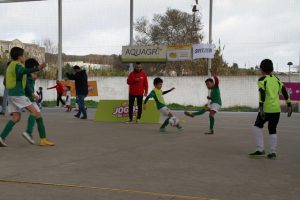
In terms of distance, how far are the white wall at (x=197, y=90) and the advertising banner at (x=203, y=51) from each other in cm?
315

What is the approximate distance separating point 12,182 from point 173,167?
2.35 m

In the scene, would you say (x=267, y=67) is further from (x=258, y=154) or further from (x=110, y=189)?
(x=110, y=189)

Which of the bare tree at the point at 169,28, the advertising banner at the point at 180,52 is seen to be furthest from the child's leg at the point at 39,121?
the bare tree at the point at 169,28

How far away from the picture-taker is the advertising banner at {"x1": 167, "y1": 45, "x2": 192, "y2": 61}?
2577 cm

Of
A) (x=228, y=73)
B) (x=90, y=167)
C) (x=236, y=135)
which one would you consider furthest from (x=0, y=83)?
(x=90, y=167)

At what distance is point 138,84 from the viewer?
14.7m

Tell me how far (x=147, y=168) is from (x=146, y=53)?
→ 64.5 feet

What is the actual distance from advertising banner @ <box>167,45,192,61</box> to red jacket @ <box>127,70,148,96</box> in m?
11.2

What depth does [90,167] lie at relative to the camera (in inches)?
272

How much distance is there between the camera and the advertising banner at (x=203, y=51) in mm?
24467

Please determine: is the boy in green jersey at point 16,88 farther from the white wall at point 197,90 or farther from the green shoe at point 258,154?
the white wall at point 197,90

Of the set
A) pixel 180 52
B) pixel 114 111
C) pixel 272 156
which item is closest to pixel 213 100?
pixel 272 156

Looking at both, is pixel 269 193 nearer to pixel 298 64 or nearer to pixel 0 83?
pixel 298 64

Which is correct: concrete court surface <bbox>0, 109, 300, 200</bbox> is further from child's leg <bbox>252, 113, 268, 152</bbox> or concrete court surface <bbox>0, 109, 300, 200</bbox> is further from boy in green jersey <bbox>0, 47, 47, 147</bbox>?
boy in green jersey <bbox>0, 47, 47, 147</bbox>
